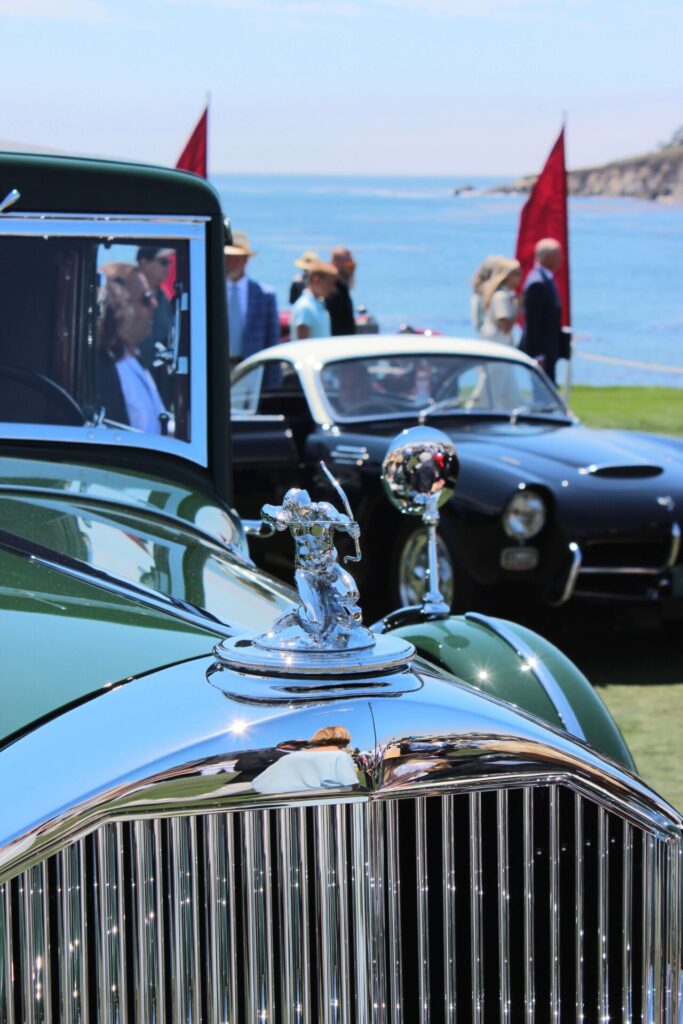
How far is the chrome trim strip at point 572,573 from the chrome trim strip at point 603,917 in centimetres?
431

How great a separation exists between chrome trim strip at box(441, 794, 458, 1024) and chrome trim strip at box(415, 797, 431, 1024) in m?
0.03

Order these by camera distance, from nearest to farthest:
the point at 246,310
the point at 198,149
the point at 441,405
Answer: the point at 441,405
the point at 246,310
the point at 198,149

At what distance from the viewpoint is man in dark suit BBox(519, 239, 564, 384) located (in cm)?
1010

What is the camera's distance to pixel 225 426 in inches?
152

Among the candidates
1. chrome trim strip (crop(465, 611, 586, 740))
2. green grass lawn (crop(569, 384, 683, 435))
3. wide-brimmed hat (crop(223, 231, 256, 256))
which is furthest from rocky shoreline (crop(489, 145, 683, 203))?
chrome trim strip (crop(465, 611, 586, 740))

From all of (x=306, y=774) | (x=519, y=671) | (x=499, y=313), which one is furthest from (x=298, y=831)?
(x=499, y=313)

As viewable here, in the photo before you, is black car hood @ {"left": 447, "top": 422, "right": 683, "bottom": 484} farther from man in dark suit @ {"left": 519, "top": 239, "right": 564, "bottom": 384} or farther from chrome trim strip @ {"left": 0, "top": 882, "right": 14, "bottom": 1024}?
chrome trim strip @ {"left": 0, "top": 882, "right": 14, "bottom": 1024}

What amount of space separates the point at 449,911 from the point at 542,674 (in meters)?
1.22

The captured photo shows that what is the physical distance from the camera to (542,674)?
3.12 metres

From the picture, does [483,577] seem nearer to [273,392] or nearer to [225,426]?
[273,392]

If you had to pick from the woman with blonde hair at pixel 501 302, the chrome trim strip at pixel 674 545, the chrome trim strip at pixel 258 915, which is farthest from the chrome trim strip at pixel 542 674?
the woman with blonde hair at pixel 501 302

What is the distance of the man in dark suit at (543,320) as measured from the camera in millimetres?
10102

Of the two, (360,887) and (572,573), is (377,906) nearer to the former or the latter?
(360,887)

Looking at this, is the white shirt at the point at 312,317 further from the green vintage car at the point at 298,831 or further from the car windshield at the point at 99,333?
the green vintage car at the point at 298,831
